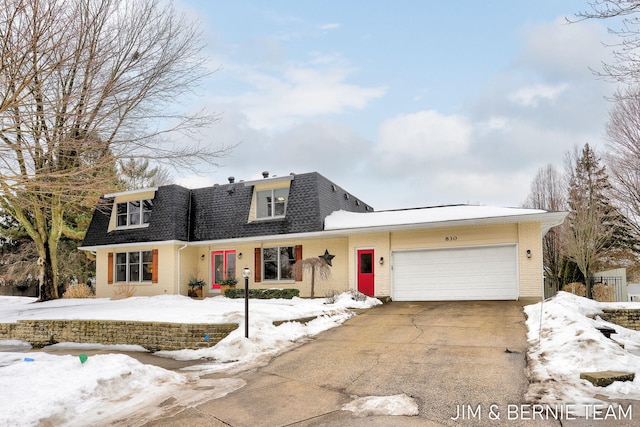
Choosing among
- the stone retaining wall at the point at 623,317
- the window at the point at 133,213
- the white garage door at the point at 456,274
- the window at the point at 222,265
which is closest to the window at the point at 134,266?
the window at the point at 133,213

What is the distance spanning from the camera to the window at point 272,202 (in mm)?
19609

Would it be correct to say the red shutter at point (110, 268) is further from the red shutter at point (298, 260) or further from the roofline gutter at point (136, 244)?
the red shutter at point (298, 260)

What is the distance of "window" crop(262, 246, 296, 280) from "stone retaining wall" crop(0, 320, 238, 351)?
847 cm

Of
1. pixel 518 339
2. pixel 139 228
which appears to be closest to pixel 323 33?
pixel 518 339

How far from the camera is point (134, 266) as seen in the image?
21375 mm

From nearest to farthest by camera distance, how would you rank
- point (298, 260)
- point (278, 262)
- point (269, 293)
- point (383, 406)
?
point (383, 406) → point (269, 293) → point (298, 260) → point (278, 262)

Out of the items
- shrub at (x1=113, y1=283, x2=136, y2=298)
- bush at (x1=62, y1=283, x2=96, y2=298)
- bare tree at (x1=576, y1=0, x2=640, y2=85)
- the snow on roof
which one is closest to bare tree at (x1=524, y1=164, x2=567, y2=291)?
the snow on roof

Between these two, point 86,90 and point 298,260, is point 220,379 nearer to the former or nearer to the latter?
point 86,90

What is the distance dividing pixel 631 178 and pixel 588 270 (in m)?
5.03

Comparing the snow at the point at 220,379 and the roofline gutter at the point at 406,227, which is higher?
the roofline gutter at the point at 406,227

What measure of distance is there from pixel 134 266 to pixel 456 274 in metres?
15.0

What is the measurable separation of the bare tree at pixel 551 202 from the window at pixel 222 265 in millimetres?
17467

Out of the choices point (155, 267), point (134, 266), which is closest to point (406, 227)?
point (155, 267)

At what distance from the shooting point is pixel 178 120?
10.4 meters
